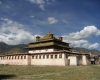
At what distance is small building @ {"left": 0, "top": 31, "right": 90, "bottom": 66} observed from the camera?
39.0 meters

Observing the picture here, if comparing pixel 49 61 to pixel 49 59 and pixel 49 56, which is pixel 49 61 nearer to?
pixel 49 59

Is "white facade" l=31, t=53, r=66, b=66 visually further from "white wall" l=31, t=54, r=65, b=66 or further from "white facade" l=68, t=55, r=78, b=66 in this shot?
"white facade" l=68, t=55, r=78, b=66

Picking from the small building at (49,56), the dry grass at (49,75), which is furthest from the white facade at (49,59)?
the dry grass at (49,75)

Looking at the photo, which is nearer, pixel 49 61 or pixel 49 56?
pixel 49 61

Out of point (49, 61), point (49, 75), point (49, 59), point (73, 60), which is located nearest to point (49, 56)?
point (49, 59)

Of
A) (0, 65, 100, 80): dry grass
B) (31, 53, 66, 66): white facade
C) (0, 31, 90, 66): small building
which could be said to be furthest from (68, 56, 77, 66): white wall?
(0, 65, 100, 80): dry grass

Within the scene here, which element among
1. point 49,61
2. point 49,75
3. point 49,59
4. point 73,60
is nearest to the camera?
point 49,75

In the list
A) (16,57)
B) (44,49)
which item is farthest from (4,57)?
(44,49)

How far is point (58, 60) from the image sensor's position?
39625mm

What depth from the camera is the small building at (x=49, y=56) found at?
39.0m

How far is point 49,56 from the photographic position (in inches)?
1658

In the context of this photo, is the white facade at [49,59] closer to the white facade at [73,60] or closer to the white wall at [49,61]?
the white wall at [49,61]

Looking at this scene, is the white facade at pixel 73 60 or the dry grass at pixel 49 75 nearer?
the dry grass at pixel 49 75

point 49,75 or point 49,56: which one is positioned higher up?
point 49,56
